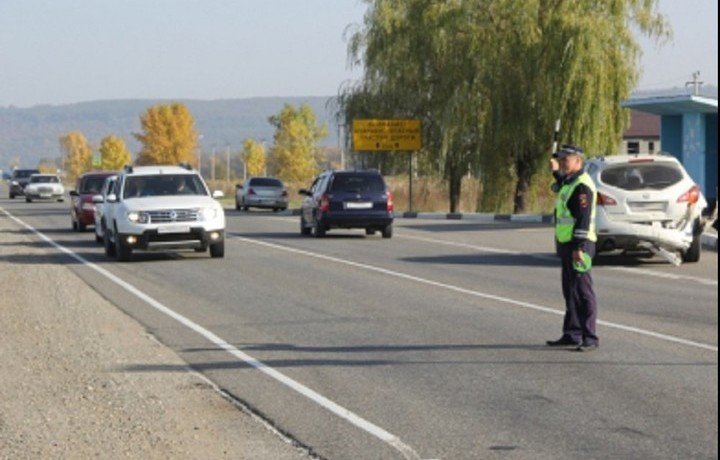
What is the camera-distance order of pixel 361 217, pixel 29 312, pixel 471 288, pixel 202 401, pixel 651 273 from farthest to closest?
pixel 361 217, pixel 651 273, pixel 471 288, pixel 29 312, pixel 202 401

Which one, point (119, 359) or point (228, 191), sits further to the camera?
point (228, 191)

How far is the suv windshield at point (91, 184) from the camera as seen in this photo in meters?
39.4

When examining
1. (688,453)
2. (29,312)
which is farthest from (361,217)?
(688,453)

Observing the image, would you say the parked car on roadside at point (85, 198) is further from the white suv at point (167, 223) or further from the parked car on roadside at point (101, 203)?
the white suv at point (167, 223)

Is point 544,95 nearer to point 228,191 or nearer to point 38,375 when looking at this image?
point 38,375

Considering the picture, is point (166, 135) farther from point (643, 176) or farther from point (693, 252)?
point (643, 176)

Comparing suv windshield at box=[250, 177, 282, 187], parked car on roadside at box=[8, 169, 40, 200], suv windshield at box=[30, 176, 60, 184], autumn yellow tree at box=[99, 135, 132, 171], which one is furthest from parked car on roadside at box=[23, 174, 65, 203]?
autumn yellow tree at box=[99, 135, 132, 171]

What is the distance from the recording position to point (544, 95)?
48656 millimetres

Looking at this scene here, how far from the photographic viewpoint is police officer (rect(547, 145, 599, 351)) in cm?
1302

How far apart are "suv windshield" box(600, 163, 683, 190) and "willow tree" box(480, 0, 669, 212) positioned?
78.4ft

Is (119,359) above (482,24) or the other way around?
the other way around

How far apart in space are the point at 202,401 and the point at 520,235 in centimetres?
2532

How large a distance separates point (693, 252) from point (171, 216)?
29.5 ft

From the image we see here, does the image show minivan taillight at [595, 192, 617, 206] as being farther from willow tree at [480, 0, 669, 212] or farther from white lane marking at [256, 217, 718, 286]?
willow tree at [480, 0, 669, 212]
